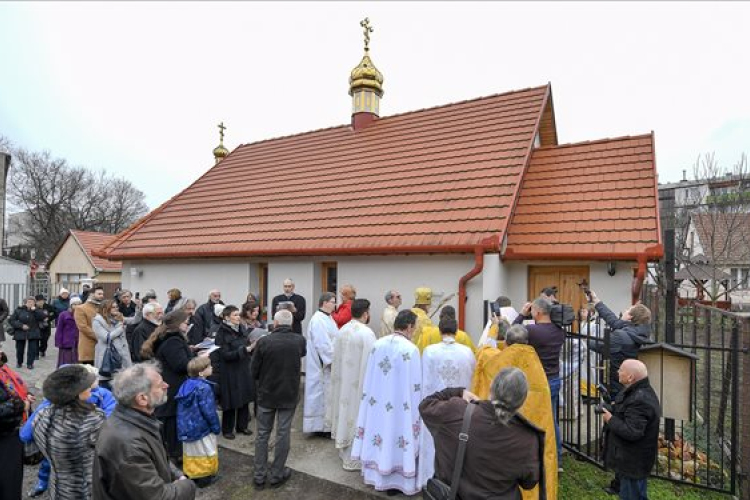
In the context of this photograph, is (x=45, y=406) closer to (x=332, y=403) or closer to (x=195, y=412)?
(x=195, y=412)

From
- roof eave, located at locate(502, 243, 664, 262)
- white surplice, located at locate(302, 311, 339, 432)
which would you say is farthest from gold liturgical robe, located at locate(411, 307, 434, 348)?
roof eave, located at locate(502, 243, 664, 262)

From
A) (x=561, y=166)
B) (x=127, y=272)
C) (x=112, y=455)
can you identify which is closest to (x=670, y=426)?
(x=561, y=166)

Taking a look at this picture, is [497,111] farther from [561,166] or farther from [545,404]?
[545,404]

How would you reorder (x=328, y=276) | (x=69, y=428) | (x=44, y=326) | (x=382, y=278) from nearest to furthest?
(x=69, y=428) < (x=382, y=278) < (x=328, y=276) < (x=44, y=326)

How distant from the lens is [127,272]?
12086mm

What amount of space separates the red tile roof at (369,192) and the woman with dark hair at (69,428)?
5.53 m

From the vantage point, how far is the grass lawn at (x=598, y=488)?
464cm

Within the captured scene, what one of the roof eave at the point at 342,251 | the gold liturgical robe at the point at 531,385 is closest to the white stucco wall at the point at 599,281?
the roof eave at the point at 342,251

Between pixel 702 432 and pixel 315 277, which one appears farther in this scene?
pixel 315 277

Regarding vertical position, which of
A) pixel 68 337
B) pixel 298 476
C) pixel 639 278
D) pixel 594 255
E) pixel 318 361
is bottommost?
pixel 298 476

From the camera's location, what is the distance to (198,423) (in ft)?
15.0

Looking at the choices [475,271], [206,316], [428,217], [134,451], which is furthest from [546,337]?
[206,316]

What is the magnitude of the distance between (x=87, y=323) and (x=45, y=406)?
4581mm

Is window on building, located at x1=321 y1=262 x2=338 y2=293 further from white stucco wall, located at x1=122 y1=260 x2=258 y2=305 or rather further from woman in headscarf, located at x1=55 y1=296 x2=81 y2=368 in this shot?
woman in headscarf, located at x1=55 y1=296 x2=81 y2=368
